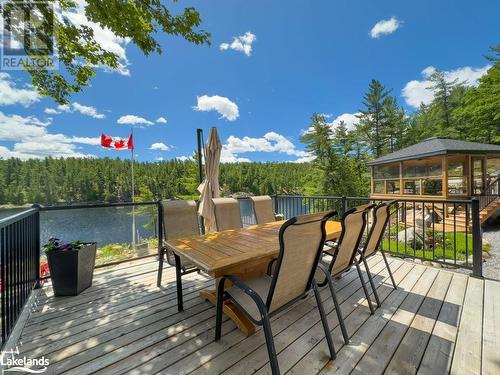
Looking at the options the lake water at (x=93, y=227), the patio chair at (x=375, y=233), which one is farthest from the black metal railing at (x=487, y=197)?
the lake water at (x=93, y=227)

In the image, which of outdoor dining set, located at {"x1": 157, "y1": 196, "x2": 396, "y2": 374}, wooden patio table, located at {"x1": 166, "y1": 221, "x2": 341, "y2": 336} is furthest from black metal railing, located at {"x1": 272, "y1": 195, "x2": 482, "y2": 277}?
wooden patio table, located at {"x1": 166, "y1": 221, "x2": 341, "y2": 336}

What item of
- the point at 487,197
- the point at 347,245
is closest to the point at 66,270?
the point at 347,245

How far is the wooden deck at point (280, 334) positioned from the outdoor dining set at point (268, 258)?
141mm

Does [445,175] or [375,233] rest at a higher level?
[445,175]

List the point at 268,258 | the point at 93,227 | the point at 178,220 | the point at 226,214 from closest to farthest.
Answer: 1. the point at 268,258
2. the point at 178,220
3. the point at 226,214
4. the point at 93,227

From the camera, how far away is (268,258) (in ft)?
6.98

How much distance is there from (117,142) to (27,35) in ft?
24.4

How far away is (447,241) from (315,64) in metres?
10.2

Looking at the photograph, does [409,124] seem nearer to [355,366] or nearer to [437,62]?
[437,62]

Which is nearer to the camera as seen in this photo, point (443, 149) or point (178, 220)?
point (178, 220)

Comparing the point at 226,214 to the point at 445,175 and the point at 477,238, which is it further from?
the point at 445,175

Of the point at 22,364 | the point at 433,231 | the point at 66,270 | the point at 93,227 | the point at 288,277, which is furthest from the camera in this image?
the point at 93,227

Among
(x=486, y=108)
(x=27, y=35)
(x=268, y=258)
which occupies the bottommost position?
(x=268, y=258)

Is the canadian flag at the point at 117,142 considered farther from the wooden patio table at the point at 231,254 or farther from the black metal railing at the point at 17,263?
the wooden patio table at the point at 231,254
